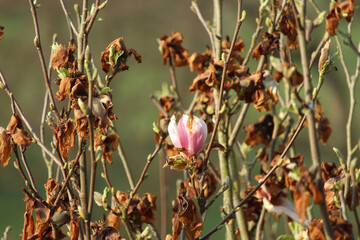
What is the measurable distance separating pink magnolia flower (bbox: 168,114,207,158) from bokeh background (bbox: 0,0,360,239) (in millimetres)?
3547

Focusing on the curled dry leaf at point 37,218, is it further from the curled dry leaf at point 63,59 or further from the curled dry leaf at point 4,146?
the curled dry leaf at point 63,59

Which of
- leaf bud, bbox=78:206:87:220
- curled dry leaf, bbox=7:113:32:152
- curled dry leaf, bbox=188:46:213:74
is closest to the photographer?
leaf bud, bbox=78:206:87:220

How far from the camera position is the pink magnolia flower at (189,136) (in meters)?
0.80

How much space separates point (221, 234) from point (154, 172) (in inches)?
39.1

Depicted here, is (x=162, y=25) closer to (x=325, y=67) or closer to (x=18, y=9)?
(x=18, y=9)

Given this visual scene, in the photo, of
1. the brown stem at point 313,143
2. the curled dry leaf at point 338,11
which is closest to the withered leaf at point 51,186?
the brown stem at point 313,143

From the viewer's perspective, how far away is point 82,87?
785 mm

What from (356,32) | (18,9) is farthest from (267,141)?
(356,32)

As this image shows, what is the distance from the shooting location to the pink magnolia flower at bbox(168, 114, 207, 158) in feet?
2.64

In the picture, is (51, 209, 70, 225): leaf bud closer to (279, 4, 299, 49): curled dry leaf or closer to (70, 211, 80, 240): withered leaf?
(70, 211, 80, 240): withered leaf

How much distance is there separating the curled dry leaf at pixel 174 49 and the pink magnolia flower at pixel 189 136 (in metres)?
0.59

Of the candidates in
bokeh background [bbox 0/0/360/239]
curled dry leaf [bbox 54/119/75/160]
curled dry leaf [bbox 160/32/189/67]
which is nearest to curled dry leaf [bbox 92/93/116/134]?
curled dry leaf [bbox 54/119/75/160]

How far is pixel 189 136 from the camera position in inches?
31.6

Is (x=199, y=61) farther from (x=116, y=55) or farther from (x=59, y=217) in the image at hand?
(x=59, y=217)
